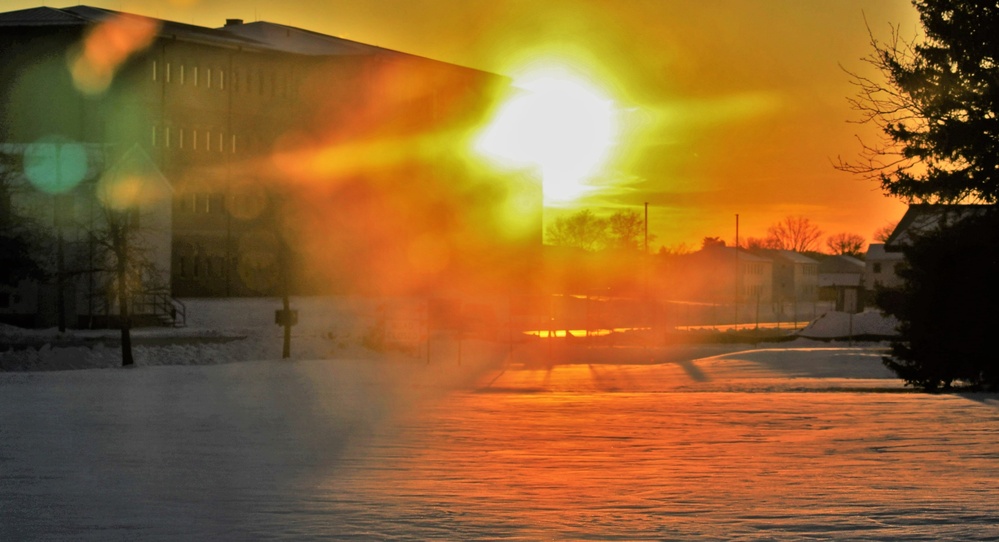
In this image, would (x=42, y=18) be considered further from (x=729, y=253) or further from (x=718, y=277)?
(x=729, y=253)

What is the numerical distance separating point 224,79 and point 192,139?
15.2ft

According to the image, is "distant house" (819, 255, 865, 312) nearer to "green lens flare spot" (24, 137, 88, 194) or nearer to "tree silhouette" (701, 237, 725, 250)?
"tree silhouette" (701, 237, 725, 250)

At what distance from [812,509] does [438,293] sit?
7498cm

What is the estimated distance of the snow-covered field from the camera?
35.0 ft

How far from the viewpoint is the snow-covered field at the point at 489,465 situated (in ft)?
35.0

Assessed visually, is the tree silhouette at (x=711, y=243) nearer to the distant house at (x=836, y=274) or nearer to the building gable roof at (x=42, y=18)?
the distant house at (x=836, y=274)

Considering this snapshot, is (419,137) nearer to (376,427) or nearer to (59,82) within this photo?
(59,82)

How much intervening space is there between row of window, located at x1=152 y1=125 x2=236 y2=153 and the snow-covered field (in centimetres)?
4697

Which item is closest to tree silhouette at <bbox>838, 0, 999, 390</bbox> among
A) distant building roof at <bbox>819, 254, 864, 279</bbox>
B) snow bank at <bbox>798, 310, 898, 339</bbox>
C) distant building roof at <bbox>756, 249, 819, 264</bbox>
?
snow bank at <bbox>798, 310, 898, 339</bbox>

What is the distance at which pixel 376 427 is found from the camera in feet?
63.7

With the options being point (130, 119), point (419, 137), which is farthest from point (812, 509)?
point (419, 137)

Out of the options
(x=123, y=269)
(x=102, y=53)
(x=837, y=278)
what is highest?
(x=102, y=53)

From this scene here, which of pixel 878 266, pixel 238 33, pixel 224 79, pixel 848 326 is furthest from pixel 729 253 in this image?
pixel 224 79

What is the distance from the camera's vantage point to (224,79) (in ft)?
260
